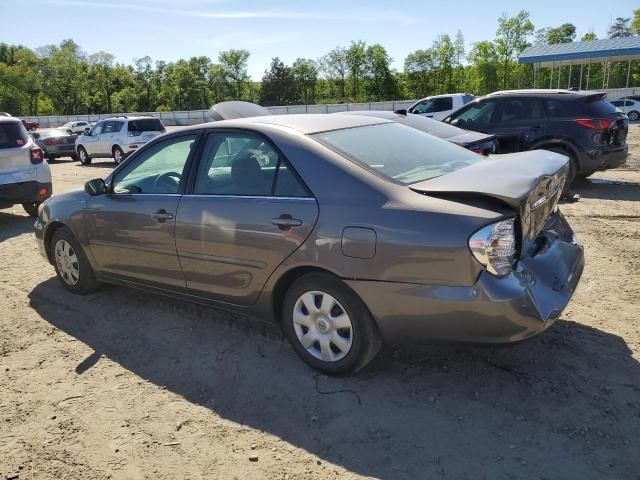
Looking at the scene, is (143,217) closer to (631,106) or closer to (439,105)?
(439,105)

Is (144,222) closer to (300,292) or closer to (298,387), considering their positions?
(300,292)

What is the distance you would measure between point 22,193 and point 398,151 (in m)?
7.22

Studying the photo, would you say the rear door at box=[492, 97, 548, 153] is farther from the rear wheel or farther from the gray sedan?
the rear wheel

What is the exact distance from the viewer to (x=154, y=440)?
302 centimetres

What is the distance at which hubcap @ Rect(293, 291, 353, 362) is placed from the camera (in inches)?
131

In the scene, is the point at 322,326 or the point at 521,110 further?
the point at 521,110

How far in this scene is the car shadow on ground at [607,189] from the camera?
8.94m

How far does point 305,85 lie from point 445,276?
66.0 metres

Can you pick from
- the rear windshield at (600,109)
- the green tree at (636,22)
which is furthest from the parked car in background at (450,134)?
the green tree at (636,22)

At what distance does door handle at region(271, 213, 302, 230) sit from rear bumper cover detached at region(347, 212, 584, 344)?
0.51 m

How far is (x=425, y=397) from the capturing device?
127 inches

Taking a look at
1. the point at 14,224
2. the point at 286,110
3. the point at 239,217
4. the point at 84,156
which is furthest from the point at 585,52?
the point at 239,217

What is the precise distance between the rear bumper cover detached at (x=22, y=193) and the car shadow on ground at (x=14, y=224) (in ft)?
1.32

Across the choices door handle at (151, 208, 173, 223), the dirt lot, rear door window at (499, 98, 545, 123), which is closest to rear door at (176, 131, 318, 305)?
door handle at (151, 208, 173, 223)
